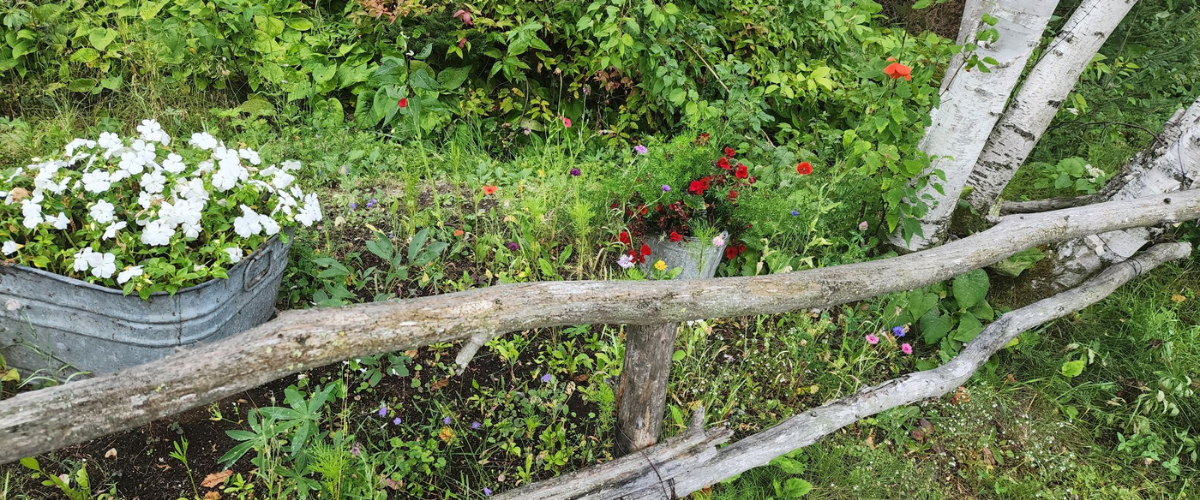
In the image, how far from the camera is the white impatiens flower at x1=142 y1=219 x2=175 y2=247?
2.06m

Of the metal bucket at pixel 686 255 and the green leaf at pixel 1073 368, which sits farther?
the green leaf at pixel 1073 368

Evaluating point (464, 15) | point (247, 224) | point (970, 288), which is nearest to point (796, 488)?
point (970, 288)

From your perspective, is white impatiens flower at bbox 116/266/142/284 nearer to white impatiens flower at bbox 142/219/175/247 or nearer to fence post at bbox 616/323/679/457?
white impatiens flower at bbox 142/219/175/247

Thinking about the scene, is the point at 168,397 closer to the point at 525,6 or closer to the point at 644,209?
the point at 644,209

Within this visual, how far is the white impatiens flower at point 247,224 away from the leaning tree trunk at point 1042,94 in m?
3.26

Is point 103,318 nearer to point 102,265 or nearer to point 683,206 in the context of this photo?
point 102,265

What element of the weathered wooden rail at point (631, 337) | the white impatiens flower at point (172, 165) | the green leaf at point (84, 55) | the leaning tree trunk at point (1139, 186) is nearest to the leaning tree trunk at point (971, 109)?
the weathered wooden rail at point (631, 337)

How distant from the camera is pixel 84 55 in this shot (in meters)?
3.89

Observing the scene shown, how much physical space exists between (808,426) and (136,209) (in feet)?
→ 7.68

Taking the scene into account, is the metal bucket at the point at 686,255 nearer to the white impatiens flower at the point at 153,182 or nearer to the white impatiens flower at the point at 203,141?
the white impatiens flower at the point at 203,141

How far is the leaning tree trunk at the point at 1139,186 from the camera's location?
3.41m

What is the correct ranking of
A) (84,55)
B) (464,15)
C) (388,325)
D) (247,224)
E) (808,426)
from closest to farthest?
(388,325)
(247,224)
(808,426)
(464,15)
(84,55)

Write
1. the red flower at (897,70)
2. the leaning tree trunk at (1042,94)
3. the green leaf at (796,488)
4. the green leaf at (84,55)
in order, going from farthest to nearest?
1. the green leaf at (84,55)
2. the leaning tree trunk at (1042,94)
3. the red flower at (897,70)
4. the green leaf at (796,488)

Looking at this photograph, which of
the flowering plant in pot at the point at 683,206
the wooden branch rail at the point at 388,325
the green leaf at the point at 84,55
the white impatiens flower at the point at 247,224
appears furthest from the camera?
the green leaf at the point at 84,55
